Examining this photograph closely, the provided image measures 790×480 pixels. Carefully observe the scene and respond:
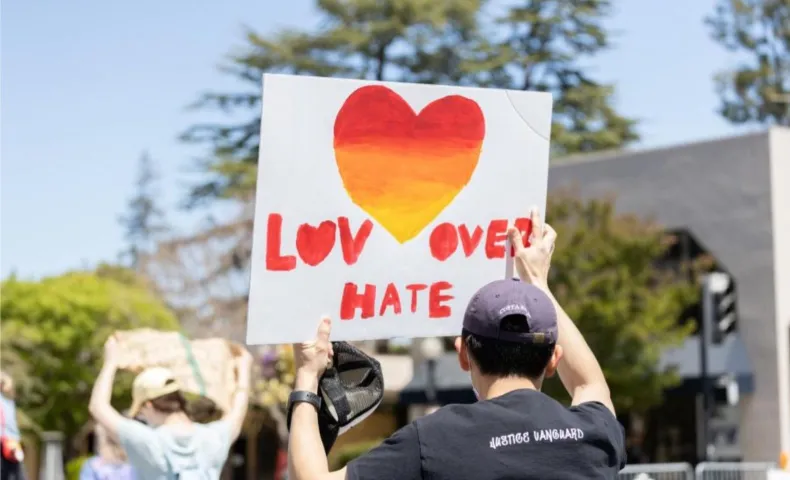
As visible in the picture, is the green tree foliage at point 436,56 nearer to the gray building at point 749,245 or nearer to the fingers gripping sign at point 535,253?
the gray building at point 749,245

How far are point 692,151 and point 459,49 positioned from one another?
46.4ft

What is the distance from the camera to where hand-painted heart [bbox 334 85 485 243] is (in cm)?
379

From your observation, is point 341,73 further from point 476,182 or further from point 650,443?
point 476,182

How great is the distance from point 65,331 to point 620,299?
1391 centimetres

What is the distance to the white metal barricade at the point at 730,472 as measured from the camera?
19.3 metres

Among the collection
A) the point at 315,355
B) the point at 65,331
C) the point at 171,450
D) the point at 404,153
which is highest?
the point at 65,331

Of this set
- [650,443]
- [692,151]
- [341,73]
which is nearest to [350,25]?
[341,73]

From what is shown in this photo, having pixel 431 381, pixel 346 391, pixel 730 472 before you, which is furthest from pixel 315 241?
pixel 431 381

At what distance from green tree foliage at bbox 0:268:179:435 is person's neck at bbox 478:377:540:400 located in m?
29.9

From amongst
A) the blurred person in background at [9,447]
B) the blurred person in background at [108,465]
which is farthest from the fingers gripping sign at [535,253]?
the blurred person in background at [108,465]

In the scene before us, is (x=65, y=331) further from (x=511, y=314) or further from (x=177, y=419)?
(x=511, y=314)

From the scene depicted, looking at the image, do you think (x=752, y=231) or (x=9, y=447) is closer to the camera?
(x=9, y=447)

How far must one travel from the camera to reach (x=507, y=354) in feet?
10.1

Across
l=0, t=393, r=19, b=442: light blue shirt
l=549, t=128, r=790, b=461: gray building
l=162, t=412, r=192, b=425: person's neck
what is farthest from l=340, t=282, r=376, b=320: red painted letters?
l=549, t=128, r=790, b=461: gray building
